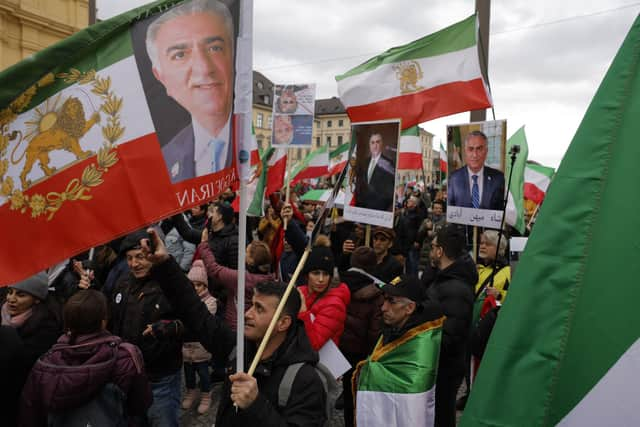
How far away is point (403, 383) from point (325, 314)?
0.81 m

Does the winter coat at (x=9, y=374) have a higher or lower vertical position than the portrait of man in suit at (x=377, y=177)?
lower

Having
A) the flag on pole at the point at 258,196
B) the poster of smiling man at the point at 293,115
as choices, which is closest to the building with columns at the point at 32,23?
the poster of smiling man at the point at 293,115

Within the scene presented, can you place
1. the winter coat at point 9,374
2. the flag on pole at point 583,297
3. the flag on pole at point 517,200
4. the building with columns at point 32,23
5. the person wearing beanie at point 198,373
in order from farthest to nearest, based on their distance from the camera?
1. the building with columns at point 32,23
2. the flag on pole at point 517,200
3. the person wearing beanie at point 198,373
4. the winter coat at point 9,374
5. the flag on pole at point 583,297

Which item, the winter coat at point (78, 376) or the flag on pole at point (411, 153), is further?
the flag on pole at point (411, 153)

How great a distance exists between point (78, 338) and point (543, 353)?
7.60ft

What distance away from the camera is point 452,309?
11.9ft

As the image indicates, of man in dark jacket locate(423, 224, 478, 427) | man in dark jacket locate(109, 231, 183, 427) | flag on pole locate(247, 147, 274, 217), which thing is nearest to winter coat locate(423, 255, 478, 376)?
man in dark jacket locate(423, 224, 478, 427)

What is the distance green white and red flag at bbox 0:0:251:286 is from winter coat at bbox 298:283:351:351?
5.16 feet

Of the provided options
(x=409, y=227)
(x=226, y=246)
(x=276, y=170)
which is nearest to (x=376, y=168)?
(x=226, y=246)

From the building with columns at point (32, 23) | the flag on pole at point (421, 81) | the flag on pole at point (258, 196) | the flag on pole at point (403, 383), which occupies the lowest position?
the flag on pole at point (403, 383)

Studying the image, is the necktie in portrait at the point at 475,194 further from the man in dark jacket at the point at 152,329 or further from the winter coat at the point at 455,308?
the man in dark jacket at the point at 152,329

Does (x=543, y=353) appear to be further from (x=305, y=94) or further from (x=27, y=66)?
(x=305, y=94)

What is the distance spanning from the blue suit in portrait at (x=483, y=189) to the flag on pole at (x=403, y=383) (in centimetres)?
213

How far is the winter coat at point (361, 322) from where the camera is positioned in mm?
4090
